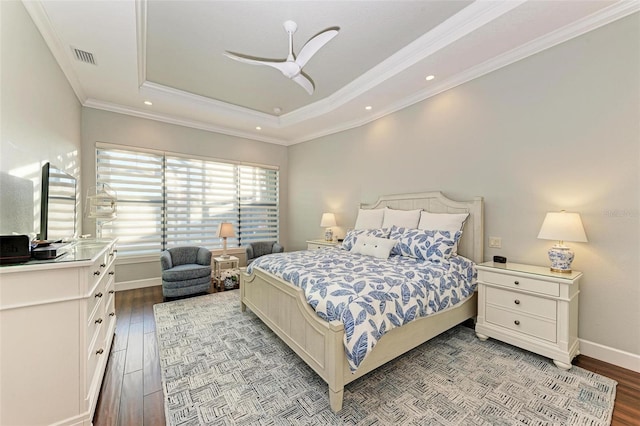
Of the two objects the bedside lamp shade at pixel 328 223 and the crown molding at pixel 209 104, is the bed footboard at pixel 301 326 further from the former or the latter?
the crown molding at pixel 209 104

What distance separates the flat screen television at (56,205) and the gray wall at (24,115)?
50mm

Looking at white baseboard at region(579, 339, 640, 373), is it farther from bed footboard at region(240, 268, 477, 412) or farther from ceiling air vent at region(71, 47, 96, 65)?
ceiling air vent at region(71, 47, 96, 65)

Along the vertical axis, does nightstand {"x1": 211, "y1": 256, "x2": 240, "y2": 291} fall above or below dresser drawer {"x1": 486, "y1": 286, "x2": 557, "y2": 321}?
below

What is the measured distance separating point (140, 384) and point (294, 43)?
11.4 ft

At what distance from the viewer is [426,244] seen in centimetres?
292

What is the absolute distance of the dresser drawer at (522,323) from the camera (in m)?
2.23

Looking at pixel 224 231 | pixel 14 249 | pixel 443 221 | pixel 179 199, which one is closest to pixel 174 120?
pixel 179 199

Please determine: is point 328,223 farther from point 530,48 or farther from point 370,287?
point 530,48

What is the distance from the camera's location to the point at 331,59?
3148 millimetres

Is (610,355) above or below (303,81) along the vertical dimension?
below

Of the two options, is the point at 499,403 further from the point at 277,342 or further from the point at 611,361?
the point at 277,342

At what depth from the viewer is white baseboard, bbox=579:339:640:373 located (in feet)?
6.94

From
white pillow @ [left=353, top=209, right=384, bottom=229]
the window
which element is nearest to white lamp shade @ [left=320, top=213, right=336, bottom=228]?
white pillow @ [left=353, top=209, right=384, bottom=229]

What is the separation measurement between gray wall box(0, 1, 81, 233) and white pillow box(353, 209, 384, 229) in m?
3.52
